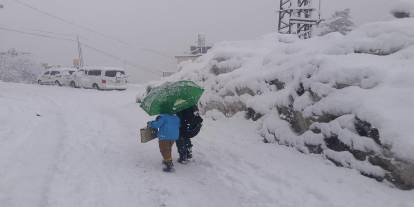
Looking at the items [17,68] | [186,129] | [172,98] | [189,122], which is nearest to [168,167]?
[186,129]

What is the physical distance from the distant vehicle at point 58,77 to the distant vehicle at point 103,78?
280 centimetres

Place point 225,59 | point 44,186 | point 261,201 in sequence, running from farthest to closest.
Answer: point 225,59, point 44,186, point 261,201

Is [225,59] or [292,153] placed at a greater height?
[225,59]

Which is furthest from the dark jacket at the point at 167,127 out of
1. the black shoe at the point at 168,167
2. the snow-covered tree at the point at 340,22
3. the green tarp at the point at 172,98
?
the snow-covered tree at the point at 340,22

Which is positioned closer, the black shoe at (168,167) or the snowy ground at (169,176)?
the snowy ground at (169,176)

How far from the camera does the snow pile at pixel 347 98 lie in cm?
638

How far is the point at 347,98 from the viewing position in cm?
759

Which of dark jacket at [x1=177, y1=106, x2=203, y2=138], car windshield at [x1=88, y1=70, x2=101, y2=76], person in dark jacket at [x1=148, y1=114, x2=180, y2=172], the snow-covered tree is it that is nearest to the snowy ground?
person in dark jacket at [x1=148, y1=114, x2=180, y2=172]

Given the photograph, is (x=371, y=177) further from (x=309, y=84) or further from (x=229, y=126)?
(x=229, y=126)

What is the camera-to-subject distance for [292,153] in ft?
28.1

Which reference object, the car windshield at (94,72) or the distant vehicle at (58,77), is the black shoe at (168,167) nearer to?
the car windshield at (94,72)

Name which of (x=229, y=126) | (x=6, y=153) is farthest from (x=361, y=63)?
(x=6, y=153)

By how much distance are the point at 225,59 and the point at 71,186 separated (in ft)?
32.2

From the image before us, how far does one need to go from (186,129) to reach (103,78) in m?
24.7
